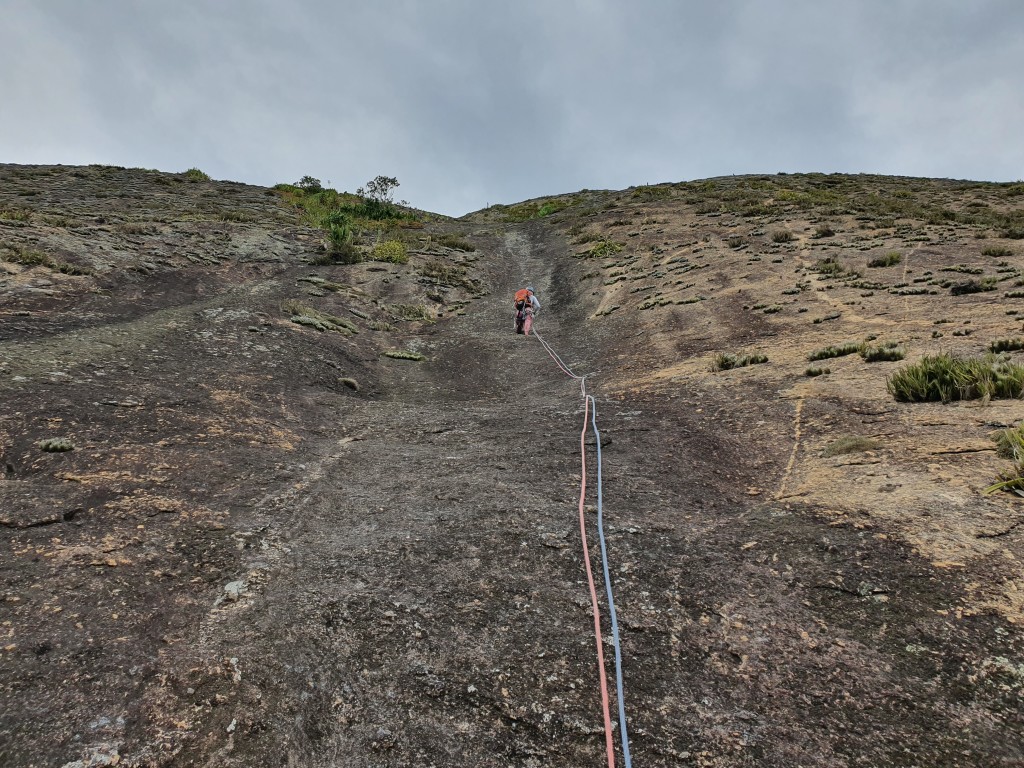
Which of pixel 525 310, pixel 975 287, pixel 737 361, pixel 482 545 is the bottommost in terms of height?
pixel 482 545

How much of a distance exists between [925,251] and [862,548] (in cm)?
1841

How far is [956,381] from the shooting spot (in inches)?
265

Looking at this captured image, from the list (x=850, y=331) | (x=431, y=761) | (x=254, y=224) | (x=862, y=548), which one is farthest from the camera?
(x=254, y=224)

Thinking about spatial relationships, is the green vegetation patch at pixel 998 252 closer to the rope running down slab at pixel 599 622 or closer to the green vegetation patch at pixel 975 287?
the green vegetation patch at pixel 975 287

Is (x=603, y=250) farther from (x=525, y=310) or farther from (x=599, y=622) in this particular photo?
(x=599, y=622)

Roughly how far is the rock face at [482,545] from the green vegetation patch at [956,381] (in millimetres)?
404

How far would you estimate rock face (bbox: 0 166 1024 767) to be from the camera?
10.5 ft

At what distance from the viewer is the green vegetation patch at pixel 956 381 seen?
21.2ft

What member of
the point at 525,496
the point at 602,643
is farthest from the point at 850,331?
the point at 602,643

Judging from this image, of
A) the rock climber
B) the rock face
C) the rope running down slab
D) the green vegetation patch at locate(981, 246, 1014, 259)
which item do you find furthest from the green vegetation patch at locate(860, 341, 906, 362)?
the green vegetation patch at locate(981, 246, 1014, 259)

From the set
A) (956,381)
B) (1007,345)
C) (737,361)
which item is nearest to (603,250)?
(737,361)

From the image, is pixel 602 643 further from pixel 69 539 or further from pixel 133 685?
pixel 69 539

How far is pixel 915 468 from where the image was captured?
→ 538 centimetres

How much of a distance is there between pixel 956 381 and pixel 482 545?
6647 millimetres
